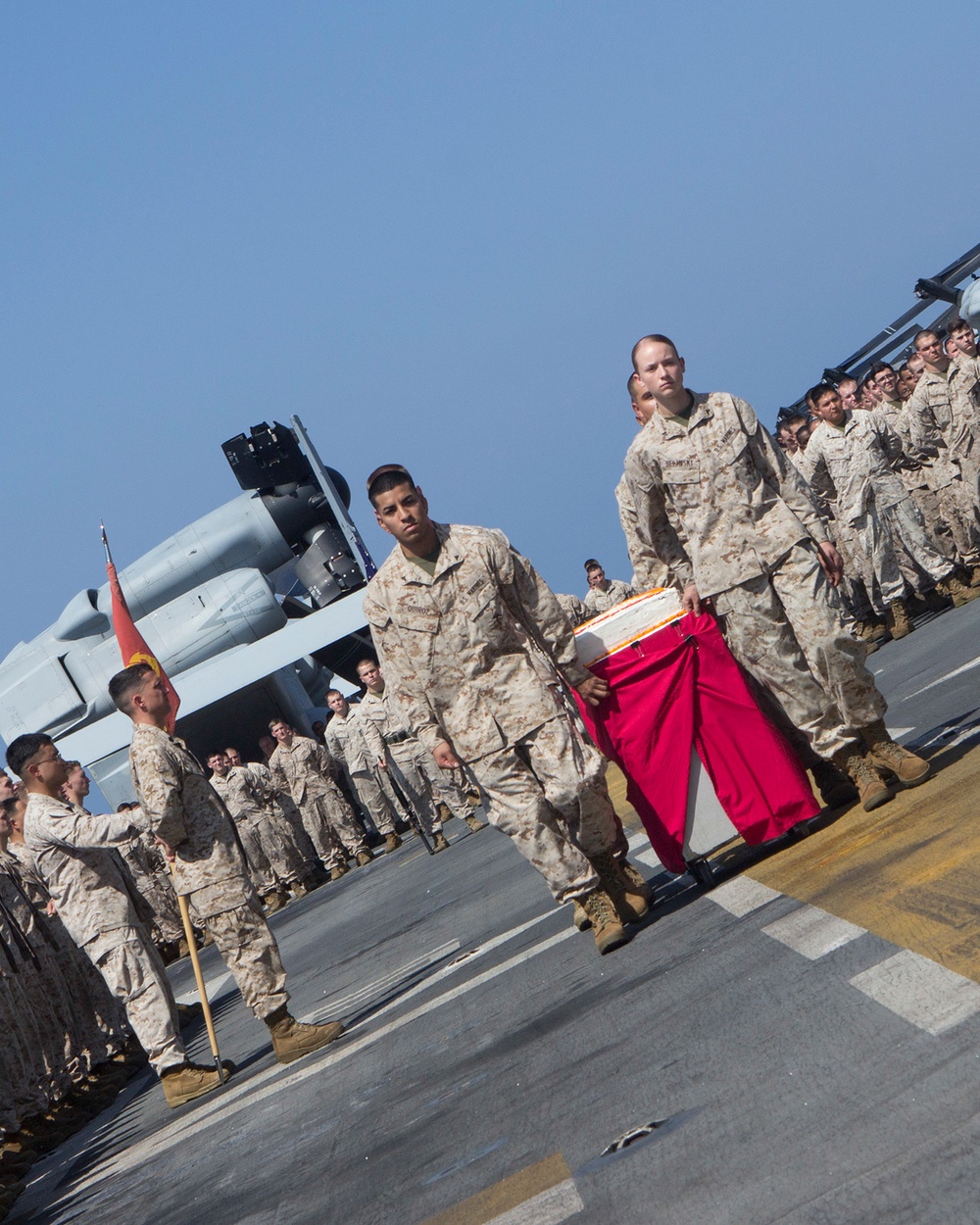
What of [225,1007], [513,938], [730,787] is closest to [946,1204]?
[730,787]

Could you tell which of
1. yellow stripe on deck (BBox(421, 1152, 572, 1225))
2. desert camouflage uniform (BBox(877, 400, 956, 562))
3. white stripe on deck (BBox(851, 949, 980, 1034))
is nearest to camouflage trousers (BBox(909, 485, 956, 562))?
desert camouflage uniform (BBox(877, 400, 956, 562))

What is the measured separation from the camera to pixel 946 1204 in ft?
7.75

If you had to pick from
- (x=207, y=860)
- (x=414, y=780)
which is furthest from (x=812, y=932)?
(x=414, y=780)

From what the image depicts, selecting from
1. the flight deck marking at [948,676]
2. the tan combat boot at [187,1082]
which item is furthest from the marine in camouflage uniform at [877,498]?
the tan combat boot at [187,1082]

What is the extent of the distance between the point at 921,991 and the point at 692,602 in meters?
2.89

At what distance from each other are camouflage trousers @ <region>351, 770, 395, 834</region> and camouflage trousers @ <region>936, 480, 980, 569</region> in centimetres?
867

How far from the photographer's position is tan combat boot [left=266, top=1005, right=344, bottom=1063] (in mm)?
6855

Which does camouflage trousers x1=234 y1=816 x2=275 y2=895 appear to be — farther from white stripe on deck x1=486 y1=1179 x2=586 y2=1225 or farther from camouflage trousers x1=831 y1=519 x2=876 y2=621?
white stripe on deck x1=486 y1=1179 x2=586 y2=1225

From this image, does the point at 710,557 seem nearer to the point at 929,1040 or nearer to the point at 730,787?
the point at 730,787

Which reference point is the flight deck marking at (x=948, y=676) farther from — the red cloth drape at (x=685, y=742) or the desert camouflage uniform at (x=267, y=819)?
the desert camouflage uniform at (x=267, y=819)

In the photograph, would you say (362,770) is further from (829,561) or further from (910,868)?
(910,868)

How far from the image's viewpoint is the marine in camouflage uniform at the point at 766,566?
19.5 ft

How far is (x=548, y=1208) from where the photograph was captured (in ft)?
10.4

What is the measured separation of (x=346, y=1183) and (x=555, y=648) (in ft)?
8.09
